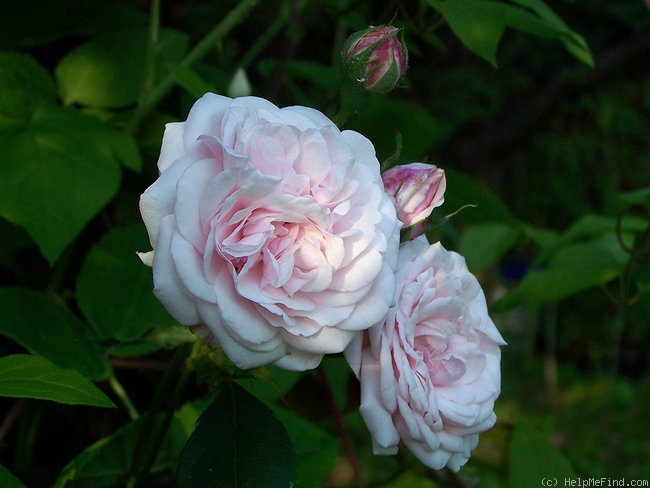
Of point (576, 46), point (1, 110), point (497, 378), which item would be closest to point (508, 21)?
point (576, 46)

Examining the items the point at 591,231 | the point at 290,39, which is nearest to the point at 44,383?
the point at 290,39

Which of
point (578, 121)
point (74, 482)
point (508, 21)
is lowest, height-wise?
point (578, 121)

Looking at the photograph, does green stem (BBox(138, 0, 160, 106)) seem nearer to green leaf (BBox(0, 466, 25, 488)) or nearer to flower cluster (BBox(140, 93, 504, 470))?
flower cluster (BBox(140, 93, 504, 470))

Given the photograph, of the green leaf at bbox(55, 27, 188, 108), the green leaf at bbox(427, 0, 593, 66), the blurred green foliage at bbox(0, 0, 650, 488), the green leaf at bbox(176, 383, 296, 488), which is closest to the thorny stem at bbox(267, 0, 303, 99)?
the blurred green foliage at bbox(0, 0, 650, 488)

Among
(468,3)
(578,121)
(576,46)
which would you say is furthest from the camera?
(578,121)

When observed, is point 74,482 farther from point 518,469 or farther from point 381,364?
point 518,469

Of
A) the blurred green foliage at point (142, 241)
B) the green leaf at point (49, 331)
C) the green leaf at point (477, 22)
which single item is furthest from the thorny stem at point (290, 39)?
the green leaf at point (49, 331)

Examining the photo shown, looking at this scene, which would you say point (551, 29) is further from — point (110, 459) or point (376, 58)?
Answer: point (110, 459)
